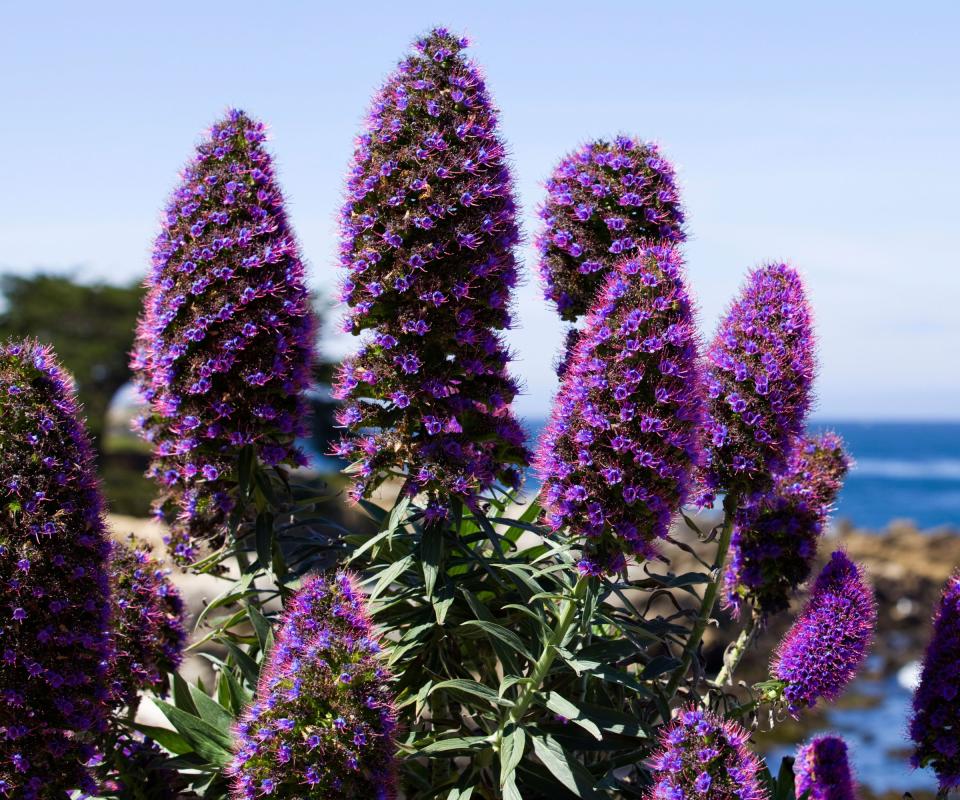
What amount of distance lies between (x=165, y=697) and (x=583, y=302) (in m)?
2.89

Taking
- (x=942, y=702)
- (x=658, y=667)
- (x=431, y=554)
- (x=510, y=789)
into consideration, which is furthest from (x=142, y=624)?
(x=942, y=702)

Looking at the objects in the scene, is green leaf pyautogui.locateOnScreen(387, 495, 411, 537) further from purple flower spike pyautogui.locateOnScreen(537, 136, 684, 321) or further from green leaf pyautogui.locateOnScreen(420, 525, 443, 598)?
purple flower spike pyautogui.locateOnScreen(537, 136, 684, 321)

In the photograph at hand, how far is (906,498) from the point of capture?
416 ft

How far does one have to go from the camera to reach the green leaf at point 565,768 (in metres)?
4.04

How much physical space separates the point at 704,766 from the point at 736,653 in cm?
171

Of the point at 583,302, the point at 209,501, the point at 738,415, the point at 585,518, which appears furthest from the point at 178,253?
the point at 738,415

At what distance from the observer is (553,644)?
13.6 ft

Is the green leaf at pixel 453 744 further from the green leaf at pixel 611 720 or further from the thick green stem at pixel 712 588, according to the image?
the thick green stem at pixel 712 588

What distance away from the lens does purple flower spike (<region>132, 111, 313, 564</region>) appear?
459 cm

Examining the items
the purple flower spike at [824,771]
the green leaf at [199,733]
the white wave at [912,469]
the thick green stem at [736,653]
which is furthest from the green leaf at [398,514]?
the white wave at [912,469]

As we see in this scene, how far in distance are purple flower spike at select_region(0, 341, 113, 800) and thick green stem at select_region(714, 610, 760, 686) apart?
8.83 ft

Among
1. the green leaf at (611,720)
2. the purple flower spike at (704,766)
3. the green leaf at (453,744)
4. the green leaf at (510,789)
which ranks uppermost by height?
the purple flower spike at (704,766)

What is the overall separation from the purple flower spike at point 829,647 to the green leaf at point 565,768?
2.92 ft

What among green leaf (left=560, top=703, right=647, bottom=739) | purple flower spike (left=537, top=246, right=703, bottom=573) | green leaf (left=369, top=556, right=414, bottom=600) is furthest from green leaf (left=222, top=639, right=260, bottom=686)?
purple flower spike (left=537, top=246, right=703, bottom=573)
